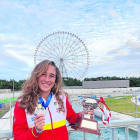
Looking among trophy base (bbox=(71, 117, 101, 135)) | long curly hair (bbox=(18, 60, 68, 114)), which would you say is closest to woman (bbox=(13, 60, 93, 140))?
long curly hair (bbox=(18, 60, 68, 114))

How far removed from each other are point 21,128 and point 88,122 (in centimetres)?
65

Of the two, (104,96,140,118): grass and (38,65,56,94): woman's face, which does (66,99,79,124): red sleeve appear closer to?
(38,65,56,94): woman's face

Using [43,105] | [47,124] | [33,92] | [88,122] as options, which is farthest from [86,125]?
[33,92]

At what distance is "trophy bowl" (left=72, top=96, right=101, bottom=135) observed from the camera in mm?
1463

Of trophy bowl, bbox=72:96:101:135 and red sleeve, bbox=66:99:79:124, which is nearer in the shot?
trophy bowl, bbox=72:96:101:135

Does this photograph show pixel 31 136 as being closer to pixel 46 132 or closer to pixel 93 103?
pixel 46 132

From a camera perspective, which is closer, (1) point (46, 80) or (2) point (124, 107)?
(1) point (46, 80)

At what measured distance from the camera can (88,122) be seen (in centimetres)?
150

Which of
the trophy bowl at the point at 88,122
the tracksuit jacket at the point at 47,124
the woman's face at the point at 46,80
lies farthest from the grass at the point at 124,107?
the woman's face at the point at 46,80

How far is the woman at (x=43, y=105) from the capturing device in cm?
123

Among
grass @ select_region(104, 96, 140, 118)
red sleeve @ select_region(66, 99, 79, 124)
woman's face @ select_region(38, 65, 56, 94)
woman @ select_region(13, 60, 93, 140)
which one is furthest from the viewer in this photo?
grass @ select_region(104, 96, 140, 118)

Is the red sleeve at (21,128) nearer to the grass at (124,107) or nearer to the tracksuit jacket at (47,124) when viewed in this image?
the tracksuit jacket at (47,124)

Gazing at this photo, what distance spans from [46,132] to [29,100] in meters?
0.32

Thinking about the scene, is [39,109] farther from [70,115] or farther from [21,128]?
[70,115]
